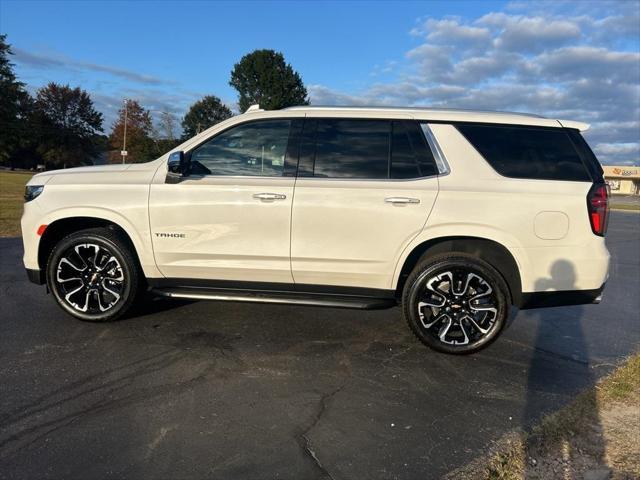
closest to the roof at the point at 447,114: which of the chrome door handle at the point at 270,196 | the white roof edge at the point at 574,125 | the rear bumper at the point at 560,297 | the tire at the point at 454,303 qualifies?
the white roof edge at the point at 574,125

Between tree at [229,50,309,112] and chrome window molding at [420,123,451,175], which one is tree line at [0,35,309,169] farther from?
chrome window molding at [420,123,451,175]

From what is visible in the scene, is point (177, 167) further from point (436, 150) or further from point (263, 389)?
point (436, 150)

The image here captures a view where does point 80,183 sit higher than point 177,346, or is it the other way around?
point 80,183

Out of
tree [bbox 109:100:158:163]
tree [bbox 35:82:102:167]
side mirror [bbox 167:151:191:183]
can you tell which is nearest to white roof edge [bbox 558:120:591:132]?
side mirror [bbox 167:151:191:183]

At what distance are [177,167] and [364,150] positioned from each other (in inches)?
64.0

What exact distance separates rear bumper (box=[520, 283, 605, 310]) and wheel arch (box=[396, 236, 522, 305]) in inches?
3.4

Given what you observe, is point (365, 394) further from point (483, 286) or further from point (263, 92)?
point (263, 92)

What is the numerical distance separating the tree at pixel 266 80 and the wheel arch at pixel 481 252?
56.3 meters

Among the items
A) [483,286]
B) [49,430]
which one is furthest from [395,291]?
[49,430]

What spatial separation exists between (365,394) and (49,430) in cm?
198

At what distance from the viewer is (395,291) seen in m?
4.46

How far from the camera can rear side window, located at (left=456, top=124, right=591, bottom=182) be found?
13.8ft

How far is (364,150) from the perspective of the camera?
4.46 meters

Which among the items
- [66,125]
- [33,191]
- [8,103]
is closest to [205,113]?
[66,125]
